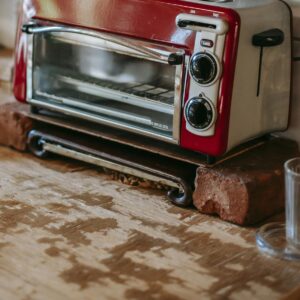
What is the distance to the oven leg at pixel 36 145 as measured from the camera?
1464 mm

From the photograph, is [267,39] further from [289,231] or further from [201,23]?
[289,231]

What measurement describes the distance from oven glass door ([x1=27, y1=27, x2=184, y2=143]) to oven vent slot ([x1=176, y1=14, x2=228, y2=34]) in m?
0.06

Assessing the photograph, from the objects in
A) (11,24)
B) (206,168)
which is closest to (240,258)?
(206,168)

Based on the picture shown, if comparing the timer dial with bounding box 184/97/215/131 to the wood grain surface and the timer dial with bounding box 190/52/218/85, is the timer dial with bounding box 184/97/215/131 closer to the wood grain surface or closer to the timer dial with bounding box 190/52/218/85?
the timer dial with bounding box 190/52/218/85

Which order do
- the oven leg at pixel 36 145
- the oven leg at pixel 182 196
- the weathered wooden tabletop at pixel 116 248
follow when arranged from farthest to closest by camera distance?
the oven leg at pixel 36 145 < the oven leg at pixel 182 196 < the weathered wooden tabletop at pixel 116 248

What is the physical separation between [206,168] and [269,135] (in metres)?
0.21

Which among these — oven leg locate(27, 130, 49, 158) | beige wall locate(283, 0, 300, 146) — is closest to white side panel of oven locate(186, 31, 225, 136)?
beige wall locate(283, 0, 300, 146)

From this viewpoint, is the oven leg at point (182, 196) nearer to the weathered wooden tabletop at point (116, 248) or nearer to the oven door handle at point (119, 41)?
the weathered wooden tabletop at point (116, 248)

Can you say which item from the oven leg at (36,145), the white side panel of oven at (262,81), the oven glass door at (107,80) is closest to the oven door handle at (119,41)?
the oven glass door at (107,80)

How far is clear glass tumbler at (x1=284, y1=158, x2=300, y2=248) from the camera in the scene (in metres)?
1.07

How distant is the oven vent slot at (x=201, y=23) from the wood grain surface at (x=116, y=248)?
0.32 m

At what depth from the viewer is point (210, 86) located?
118 cm

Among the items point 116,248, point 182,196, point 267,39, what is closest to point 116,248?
point 116,248

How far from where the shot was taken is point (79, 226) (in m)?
1.17
